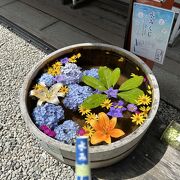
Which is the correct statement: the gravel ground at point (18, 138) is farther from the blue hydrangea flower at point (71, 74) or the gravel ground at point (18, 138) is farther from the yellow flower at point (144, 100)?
the blue hydrangea flower at point (71, 74)

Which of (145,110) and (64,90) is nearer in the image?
(145,110)

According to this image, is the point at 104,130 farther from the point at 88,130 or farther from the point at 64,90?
the point at 64,90

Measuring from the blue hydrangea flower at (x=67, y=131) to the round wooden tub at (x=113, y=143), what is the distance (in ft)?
0.25

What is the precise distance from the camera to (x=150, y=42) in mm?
1726

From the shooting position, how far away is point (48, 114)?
1.61 metres

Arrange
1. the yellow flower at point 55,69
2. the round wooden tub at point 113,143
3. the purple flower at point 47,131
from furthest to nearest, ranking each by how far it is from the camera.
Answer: the yellow flower at point 55,69
the purple flower at point 47,131
the round wooden tub at point 113,143

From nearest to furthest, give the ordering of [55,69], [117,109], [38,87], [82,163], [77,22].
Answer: [82,163]
[117,109]
[38,87]
[55,69]
[77,22]

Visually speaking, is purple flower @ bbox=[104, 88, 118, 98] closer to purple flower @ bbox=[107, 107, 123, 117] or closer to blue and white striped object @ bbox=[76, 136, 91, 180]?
purple flower @ bbox=[107, 107, 123, 117]

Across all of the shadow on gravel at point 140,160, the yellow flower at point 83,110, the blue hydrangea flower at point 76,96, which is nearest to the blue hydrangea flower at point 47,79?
the blue hydrangea flower at point 76,96

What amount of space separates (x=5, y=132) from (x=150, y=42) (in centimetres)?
142

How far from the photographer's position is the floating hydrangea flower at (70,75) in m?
1.80

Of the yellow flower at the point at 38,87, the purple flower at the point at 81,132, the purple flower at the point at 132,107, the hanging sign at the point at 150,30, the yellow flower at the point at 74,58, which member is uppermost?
the hanging sign at the point at 150,30

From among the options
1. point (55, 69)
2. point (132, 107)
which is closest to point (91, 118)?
point (132, 107)

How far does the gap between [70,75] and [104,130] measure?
51cm
